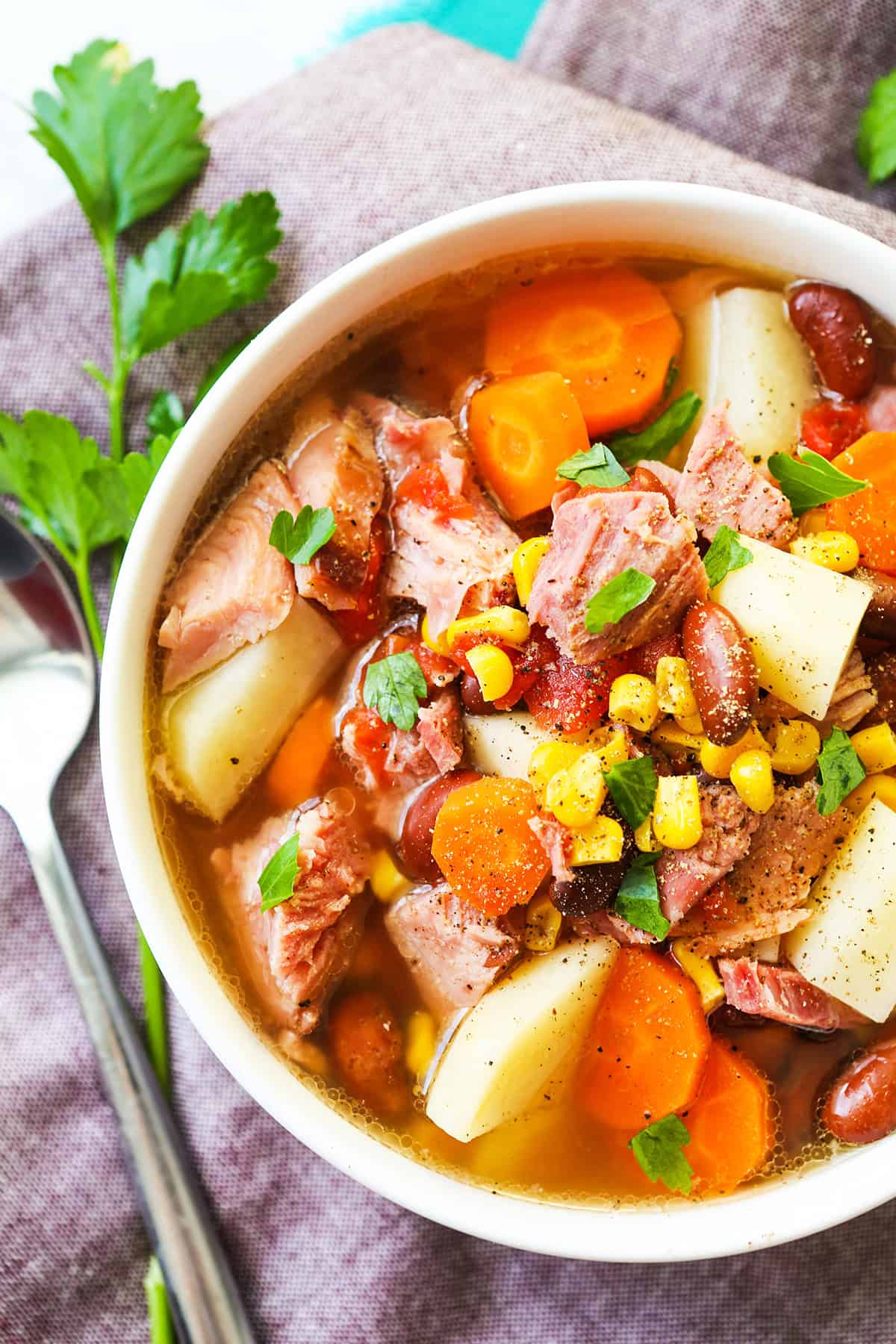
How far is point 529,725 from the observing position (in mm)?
2043

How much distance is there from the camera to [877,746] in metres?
1.98

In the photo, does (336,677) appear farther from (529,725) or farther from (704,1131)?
(704,1131)

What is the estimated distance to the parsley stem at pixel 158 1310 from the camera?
8.10 feet

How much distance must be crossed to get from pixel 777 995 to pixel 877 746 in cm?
46

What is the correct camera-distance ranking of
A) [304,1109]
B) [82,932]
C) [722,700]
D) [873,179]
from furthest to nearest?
[873,179], [82,932], [304,1109], [722,700]

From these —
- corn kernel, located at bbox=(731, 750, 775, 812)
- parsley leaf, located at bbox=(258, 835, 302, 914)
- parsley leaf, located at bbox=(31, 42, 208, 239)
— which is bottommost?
corn kernel, located at bbox=(731, 750, 775, 812)

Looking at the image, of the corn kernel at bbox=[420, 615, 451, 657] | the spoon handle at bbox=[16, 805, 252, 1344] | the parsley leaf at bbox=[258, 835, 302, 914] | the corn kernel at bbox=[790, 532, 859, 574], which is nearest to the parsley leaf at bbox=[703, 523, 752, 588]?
the corn kernel at bbox=[790, 532, 859, 574]

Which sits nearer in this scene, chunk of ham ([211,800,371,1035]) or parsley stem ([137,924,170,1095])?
chunk of ham ([211,800,371,1035])

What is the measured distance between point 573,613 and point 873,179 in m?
1.53

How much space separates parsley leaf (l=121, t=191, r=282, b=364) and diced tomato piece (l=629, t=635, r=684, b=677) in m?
1.12

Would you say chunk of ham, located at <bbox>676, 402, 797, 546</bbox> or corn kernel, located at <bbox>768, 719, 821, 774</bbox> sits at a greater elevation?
chunk of ham, located at <bbox>676, 402, 797, 546</bbox>

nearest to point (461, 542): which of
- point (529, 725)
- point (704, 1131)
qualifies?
point (529, 725)

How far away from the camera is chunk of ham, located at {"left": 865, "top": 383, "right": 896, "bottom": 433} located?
7.03 feet

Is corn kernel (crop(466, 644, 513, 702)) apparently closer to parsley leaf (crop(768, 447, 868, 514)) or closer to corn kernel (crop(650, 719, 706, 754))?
corn kernel (crop(650, 719, 706, 754))
